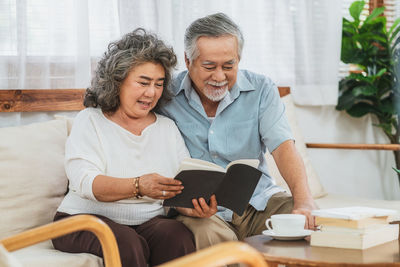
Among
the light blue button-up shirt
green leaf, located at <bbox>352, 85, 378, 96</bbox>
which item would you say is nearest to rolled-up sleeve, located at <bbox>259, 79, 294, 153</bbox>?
the light blue button-up shirt

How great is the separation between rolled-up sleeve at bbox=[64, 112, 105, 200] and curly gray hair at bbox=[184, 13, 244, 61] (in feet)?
1.57

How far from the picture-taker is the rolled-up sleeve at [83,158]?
177 cm

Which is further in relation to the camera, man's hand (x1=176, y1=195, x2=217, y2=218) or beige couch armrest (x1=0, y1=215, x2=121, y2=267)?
man's hand (x1=176, y1=195, x2=217, y2=218)

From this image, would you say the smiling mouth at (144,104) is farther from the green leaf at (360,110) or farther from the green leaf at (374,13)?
the green leaf at (374,13)

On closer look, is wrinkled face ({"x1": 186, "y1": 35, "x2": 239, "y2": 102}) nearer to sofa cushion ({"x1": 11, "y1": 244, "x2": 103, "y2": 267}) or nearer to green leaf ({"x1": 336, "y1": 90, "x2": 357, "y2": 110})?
sofa cushion ({"x1": 11, "y1": 244, "x2": 103, "y2": 267})

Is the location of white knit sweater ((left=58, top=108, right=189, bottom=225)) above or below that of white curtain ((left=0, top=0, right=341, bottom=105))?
below

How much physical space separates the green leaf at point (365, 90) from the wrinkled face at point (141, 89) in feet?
5.58

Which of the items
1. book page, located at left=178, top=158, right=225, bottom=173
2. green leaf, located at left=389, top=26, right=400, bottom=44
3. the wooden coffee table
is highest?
green leaf, located at left=389, top=26, right=400, bottom=44

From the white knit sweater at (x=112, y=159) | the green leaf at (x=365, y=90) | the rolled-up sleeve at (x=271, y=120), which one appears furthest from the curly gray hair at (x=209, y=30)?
the green leaf at (x=365, y=90)

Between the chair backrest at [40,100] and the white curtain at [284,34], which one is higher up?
the white curtain at [284,34]

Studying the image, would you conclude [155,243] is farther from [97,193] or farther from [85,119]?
[85,119]

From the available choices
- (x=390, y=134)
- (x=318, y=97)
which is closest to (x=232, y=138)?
(x=318, y=97)

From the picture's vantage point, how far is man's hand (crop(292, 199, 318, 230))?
5.41 feet

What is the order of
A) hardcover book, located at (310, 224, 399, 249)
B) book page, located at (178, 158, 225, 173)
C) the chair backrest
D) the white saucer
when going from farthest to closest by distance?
1. the chair backrest
2. book page, located at (178, 158, 225, 173)
3. the white saucer
4. hardcover book, located at (310, 224, 399, 249)
